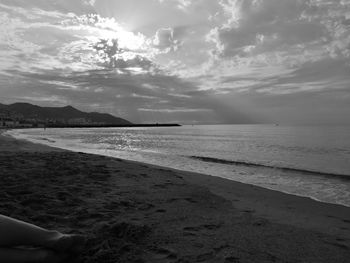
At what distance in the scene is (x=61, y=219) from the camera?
16.4 feet

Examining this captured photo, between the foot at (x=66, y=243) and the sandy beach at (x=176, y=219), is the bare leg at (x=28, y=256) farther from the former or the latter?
the sandy beach at (x=176, y=219)

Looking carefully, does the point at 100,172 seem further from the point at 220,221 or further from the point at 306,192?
the point at 306,192

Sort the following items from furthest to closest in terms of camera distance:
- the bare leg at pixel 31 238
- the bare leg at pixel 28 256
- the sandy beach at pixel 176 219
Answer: the sandy beach at pixel 176 219
the bare leg at pixel 31 238
the bare leg at pixel 28 256

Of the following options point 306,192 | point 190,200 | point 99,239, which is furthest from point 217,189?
point 99,239

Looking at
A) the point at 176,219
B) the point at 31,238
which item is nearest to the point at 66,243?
the point at 31,238

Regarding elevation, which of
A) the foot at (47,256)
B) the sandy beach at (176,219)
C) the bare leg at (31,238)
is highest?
the bare leg at (31,238)

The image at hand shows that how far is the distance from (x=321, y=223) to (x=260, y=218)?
4.10 ft

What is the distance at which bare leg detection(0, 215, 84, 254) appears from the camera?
3394 mm

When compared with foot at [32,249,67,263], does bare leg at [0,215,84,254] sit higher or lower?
higher

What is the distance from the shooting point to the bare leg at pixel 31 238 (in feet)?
11.1

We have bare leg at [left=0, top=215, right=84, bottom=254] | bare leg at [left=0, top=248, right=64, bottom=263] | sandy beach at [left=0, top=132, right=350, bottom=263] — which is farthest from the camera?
sandy beach at [left=0, top=132, right=350, bottom=263]

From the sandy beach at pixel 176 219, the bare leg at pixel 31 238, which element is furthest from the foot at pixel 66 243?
the sandy beach at pixel 176 219

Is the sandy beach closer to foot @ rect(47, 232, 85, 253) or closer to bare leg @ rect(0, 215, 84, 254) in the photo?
foot @ rect(47, 232, 85, 253)

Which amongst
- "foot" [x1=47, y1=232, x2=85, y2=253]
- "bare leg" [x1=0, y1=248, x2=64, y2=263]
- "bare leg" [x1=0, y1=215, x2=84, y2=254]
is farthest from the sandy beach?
"bare leg" [x1=0, y1=248, x2=64, y2=263]
